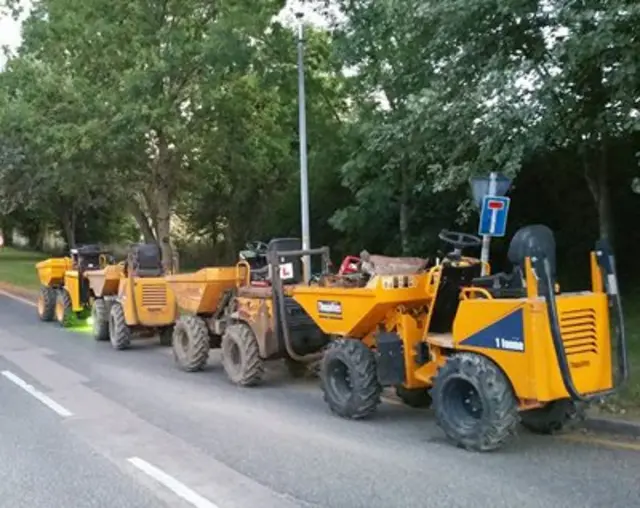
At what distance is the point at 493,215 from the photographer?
34.0ft

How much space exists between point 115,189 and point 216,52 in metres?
11.1

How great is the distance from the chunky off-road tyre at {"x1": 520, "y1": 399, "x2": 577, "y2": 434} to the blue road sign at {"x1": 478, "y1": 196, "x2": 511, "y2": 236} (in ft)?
9.40

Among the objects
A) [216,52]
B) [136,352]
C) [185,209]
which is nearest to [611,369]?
[136,352]

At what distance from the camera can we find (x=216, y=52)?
1933 cm

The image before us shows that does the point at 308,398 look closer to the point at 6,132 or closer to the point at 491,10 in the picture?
the point at 491,10

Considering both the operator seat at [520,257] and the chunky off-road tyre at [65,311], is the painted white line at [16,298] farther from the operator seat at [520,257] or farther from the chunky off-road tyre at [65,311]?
the operator seat at [520,257]

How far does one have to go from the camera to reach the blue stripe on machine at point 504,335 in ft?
22.7

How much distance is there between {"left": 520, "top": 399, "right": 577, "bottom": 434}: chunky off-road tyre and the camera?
765cm

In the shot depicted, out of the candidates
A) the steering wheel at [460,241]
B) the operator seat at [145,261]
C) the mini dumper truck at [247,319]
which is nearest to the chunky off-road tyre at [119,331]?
the operator seat at [145,261]

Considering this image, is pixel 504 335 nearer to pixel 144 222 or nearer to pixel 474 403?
pixel 474 403

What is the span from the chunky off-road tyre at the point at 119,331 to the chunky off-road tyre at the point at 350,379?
647 centimetres

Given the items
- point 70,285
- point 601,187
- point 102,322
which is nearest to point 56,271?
point 70,285

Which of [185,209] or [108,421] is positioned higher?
[185,209]

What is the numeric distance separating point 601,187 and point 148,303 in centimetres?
919
